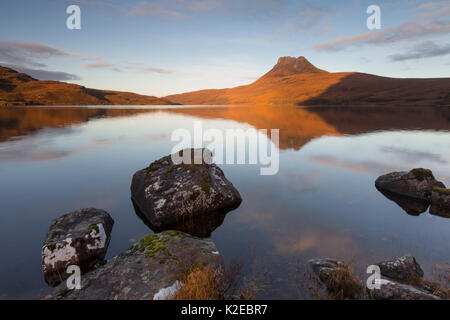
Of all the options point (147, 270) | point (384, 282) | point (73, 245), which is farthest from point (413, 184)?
point (73, 245)

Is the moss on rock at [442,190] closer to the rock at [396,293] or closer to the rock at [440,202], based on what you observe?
the rock at [440,202]

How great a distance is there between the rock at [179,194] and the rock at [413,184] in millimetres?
8110

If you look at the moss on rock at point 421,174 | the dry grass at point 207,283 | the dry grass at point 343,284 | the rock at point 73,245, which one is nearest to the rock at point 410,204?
the moss on rock at point 421,174

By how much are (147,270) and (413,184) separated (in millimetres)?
12530

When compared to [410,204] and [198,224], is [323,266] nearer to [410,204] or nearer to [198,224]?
[198,224]

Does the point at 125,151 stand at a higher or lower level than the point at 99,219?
Answer: higher

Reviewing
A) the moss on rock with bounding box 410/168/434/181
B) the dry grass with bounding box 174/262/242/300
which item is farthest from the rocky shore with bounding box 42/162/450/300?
the moss on rock with bounding box 410/168/434/181

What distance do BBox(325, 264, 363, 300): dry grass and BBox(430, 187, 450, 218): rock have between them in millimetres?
6956

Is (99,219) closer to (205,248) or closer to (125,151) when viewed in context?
(205,248)

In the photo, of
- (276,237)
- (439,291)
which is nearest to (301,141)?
(276,237)

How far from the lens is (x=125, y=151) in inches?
842

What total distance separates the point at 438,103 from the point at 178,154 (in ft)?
555
